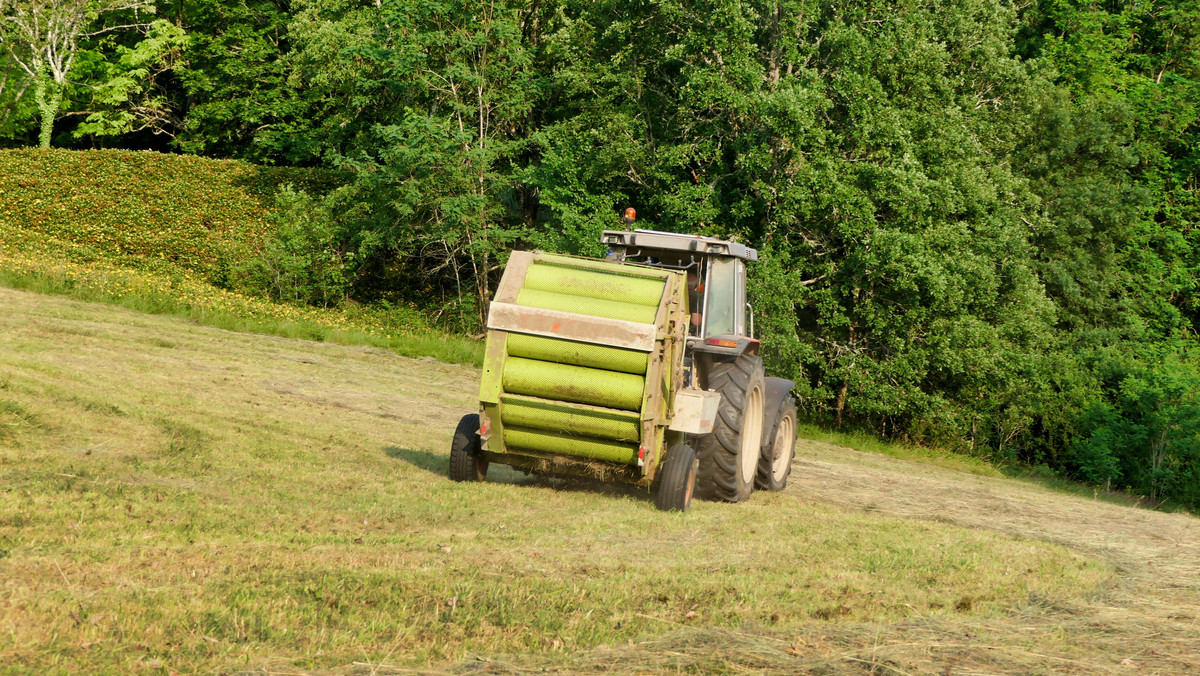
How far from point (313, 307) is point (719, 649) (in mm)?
24379

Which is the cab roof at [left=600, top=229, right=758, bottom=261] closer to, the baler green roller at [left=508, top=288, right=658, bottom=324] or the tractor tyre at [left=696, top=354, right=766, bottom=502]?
the tractor tyre at [left=696, top=354, right=766, bottom=502]

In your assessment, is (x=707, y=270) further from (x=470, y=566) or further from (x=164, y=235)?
(x=164, y=235)

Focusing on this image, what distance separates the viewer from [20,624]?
15.9ft

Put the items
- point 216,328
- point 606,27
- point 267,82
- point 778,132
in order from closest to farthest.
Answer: point 778,132, point 216,328, point 606,27, point 267,82

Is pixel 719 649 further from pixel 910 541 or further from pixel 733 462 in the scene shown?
pixel 733 462

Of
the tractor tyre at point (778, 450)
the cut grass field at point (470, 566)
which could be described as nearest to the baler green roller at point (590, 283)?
the cut grass field at point (470, 566)

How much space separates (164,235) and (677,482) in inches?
992

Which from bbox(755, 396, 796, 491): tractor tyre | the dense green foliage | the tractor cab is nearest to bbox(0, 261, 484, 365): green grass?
the dense green foliage

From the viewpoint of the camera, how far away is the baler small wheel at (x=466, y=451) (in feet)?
33.0

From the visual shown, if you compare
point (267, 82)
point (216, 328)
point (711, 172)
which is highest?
point (267, 82)

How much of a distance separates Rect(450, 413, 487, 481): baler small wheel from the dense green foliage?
39.3 ft

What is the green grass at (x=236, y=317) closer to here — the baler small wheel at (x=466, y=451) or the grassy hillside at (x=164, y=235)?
the grassy hillside at (x=164, y=235)

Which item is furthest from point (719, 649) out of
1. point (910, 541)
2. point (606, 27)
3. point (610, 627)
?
point (606, 27)

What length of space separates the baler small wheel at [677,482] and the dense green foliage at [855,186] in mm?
11839
